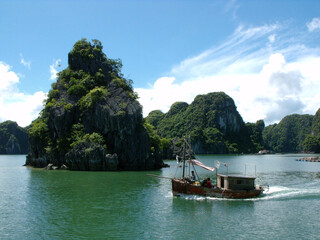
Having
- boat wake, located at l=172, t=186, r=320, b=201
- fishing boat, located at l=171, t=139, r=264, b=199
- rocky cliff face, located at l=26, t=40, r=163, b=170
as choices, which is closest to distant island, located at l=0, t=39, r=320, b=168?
rocky cliff face, located at l=26, t=40, r=163, b=170

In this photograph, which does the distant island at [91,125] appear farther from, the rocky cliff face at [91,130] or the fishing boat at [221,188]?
the fishing boat at [221,188]

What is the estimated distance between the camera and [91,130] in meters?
62.3

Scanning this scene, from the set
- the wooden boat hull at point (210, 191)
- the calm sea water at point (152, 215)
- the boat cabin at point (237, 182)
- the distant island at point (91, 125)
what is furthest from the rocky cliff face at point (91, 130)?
the boat cabin at point (237, 182)

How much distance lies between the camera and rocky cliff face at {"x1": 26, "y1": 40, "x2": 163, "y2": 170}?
57844 mm

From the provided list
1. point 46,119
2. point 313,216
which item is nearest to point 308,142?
point 46,119

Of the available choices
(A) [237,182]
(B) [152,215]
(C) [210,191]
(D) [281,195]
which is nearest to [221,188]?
(C) [210,191]

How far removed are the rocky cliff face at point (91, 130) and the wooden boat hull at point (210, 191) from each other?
99.2ft

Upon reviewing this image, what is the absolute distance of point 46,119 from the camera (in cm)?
6700

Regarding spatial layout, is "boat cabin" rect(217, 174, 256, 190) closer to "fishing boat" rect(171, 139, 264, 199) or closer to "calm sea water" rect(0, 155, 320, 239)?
"fishing boat" rect(171, 139, 264, 199)

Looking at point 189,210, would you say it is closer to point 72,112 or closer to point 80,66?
point 72,112

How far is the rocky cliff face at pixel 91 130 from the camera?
5784 centimetres

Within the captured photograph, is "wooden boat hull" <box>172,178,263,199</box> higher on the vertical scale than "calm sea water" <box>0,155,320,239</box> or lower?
higher

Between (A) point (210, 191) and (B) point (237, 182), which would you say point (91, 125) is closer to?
(A) point (210, 191)

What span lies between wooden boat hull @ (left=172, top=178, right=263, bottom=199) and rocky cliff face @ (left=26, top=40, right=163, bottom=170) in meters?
30.2
